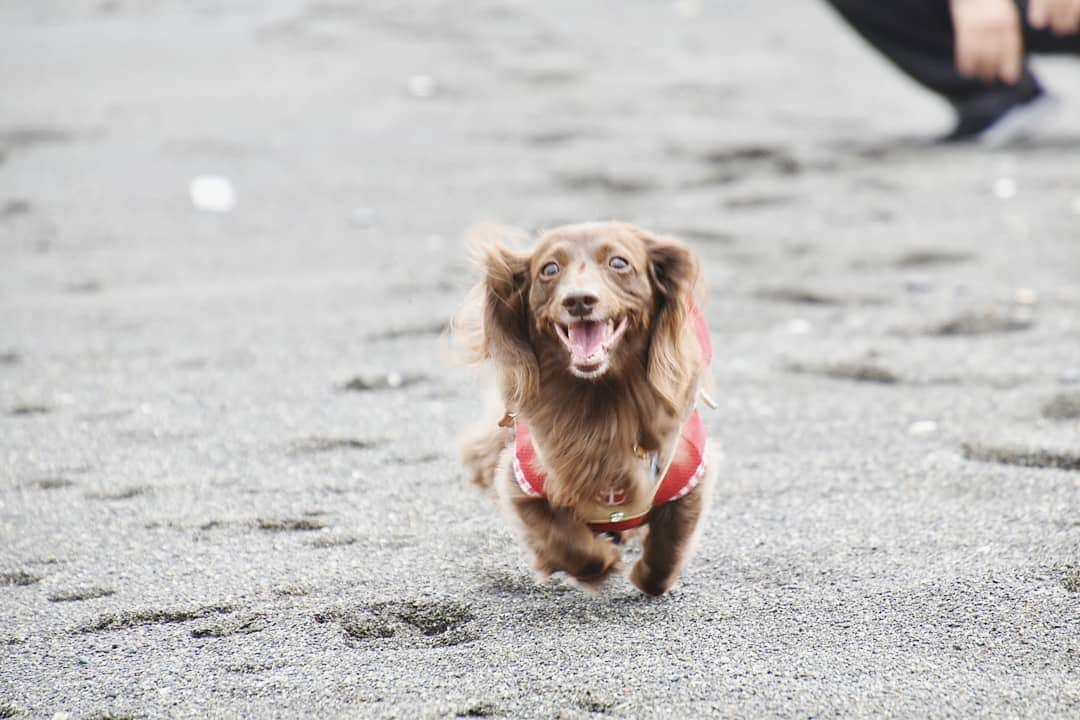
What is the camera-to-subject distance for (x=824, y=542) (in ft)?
9.05

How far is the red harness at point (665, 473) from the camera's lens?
8.23 ft

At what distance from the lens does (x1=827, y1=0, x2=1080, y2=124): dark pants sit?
657 centimetres

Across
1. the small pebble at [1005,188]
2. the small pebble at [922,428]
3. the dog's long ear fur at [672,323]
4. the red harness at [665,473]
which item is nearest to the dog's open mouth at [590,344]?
the dog's long ear fur at [672,323]

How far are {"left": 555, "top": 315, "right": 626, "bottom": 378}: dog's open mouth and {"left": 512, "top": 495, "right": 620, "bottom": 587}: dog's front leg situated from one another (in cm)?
33

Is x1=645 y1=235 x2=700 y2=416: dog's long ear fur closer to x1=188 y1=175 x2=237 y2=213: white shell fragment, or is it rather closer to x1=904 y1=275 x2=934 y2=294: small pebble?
x1=904 y1=275 x2=934 y2=294: small pebble

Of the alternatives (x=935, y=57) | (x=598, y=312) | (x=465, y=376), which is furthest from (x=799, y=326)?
(x=935, y=57)

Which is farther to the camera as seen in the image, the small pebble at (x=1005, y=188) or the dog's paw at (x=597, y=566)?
the small pebble at (x=1005, y=188)

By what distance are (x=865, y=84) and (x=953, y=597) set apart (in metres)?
5.93

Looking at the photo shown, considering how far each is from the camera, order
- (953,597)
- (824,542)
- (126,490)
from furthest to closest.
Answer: (126,490), (824,542), (953,597)

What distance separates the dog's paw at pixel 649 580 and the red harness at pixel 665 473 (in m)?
0.10

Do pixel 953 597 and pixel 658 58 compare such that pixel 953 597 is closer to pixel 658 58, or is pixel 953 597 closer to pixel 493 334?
pixel 493 334

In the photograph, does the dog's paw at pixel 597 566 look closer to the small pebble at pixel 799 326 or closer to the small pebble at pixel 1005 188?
the small pebble at pixel 799 326

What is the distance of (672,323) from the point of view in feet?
8.09

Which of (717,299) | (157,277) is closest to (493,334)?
(717,299)
